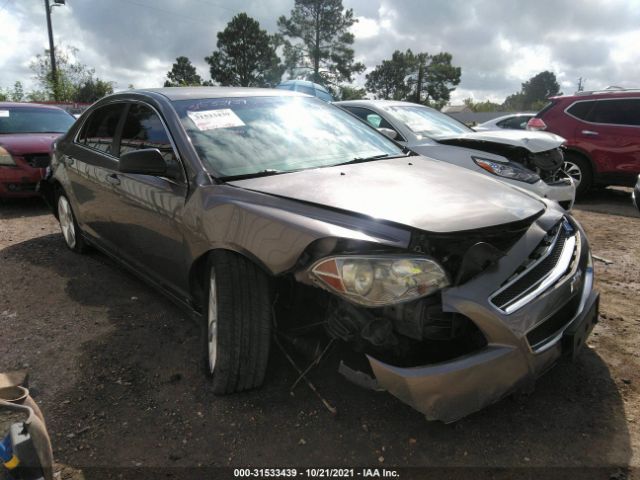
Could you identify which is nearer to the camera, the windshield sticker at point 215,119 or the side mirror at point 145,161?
the side mirror at point 145,161

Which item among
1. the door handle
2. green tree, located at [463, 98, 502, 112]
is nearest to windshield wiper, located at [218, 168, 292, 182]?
the door handle

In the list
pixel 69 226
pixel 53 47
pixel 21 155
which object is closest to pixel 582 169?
pixel 69 226

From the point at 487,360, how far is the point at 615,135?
656 centimetres

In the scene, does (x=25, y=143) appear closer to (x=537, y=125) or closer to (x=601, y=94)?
(x=537, y=125)

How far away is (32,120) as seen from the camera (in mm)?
7336

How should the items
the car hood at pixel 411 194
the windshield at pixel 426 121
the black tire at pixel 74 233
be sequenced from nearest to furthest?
the car hood at pixel 411 194 → the black tire at pixel 74 233 → the windshield at pixel 426 121

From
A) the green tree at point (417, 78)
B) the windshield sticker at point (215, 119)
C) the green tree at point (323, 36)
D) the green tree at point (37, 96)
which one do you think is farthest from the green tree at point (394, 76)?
the windshield sticker at point (215, 119)

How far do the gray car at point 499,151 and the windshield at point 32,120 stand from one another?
16.6 feet

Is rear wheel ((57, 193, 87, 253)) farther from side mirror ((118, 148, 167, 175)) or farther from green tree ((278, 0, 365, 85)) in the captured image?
green tree ((278, 0, 365, 85))

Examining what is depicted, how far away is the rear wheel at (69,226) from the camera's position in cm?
442

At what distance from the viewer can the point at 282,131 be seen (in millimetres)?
2854

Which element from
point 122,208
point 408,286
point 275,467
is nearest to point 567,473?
point 408,286

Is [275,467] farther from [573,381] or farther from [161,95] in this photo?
[161,95]

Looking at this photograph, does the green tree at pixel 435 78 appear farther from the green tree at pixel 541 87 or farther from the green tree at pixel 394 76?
the green tree at pixel 541 87
